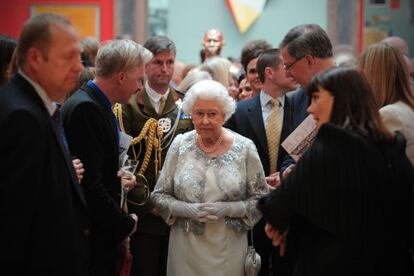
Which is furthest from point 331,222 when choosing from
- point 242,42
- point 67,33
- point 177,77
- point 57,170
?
point 242,42

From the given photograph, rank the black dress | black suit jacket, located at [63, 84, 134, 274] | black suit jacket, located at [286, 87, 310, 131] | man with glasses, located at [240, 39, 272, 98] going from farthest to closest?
1. man with glasses, located at [240, 39, 272, 98]
2. black suit jacket, located at [286, 87, 310, 131]
3. black suit jacket, located at [63, 84, 134, 274]
4. the black dress

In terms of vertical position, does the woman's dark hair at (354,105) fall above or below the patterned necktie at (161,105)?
above

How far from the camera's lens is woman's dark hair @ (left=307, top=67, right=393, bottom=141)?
8.67 ft

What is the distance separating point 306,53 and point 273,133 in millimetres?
709

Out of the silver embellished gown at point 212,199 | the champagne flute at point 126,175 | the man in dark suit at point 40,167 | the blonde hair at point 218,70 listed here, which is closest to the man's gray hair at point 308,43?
the silver embellished gown at point 212,199

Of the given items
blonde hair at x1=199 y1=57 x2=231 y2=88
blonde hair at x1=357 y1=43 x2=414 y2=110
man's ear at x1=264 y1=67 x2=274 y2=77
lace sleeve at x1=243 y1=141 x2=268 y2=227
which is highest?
blonde hair at x1=357 y1=43 x2=414 y2=110

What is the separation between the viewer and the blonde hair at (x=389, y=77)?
3.36 meters

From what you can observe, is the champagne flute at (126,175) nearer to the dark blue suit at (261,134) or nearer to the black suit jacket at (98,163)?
the black suit jacket at (98,163)

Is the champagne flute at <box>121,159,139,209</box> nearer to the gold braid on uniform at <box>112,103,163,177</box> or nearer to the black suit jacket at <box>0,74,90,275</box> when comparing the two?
the gold braid on uniform at <box>112,103,163,177</box>

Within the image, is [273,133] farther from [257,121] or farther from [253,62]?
[253,62]

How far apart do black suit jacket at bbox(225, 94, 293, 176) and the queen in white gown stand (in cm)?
39

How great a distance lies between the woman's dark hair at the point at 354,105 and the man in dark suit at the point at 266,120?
4.49 ft

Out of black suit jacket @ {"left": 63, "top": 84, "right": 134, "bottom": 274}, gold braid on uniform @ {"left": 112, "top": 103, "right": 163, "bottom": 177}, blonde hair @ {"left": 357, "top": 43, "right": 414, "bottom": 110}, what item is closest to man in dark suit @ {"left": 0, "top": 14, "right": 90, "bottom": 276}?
black suit jacket @ {"left": 63, "top": 84, "right": 134, "bottom": 274}

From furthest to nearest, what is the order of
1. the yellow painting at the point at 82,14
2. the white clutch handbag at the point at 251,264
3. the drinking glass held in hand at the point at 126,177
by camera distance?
the yellow painting at the point at 82,14
the white clutch handbag at the point at 251,264
the drinking glass held in hand at the point at 126,177
